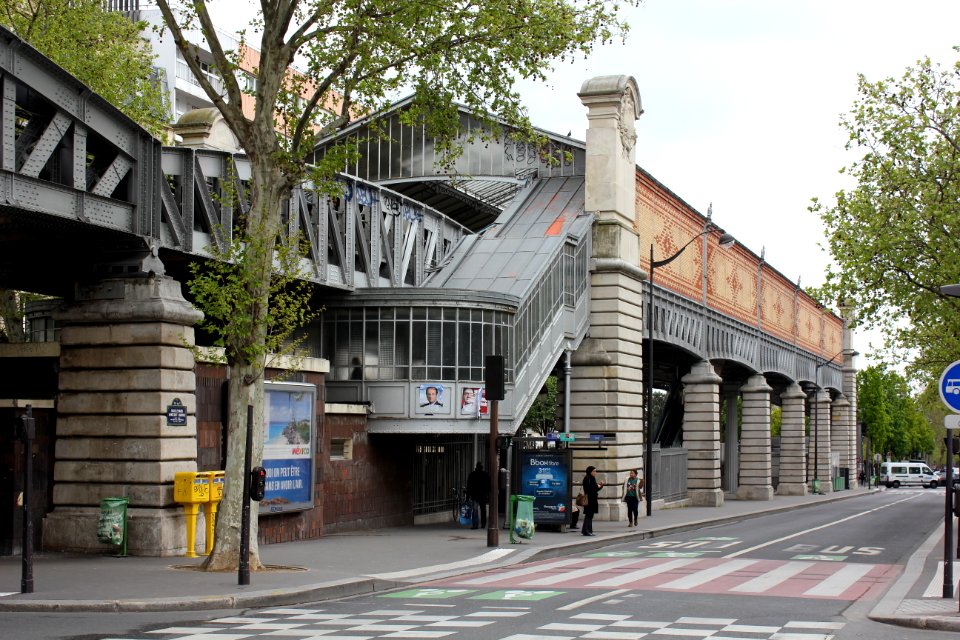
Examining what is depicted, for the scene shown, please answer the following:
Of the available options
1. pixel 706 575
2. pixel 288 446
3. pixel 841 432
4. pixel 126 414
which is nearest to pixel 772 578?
pixel 706 575

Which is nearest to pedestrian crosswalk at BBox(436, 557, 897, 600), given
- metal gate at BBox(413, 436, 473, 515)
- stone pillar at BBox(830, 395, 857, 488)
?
metal gate at BBox(413, 436, 473, 515)

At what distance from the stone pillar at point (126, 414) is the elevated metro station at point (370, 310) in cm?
4

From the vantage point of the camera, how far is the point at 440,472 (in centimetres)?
3547

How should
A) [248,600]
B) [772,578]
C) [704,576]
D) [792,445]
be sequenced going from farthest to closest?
[792,445] → [704,576] → [772,578] → [248,600]

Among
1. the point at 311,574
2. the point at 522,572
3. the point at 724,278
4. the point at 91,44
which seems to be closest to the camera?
the point at 311,574

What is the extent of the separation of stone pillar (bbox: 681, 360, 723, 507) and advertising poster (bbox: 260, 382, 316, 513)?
92.8 ft

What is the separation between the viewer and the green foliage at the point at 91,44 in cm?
3136

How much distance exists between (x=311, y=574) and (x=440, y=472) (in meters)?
16.8

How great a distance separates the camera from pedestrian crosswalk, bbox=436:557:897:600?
60.0 ft

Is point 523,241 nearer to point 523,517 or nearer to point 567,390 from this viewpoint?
point 567,390

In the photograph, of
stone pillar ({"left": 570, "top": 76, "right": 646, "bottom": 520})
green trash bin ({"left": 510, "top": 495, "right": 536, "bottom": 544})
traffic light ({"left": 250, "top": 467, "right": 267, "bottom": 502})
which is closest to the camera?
traffic light ({"left": 250, "top": 467, "right": 267, "bottom": 502})

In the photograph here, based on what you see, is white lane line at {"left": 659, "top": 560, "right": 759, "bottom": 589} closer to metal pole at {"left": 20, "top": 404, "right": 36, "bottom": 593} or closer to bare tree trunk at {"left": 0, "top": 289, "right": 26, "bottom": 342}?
metal pole at {"left": 20, "top": 404, "right": 36, "bottom": 593}

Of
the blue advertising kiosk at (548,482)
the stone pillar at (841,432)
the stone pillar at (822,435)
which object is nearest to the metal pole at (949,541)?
the blue advertising kiosk at (548,482)

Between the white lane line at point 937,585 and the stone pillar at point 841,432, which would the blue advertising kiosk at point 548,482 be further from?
the stone pillar at point 841,432
